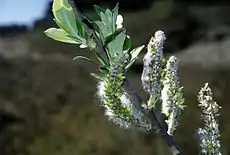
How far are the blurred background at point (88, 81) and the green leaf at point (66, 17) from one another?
1912 mm

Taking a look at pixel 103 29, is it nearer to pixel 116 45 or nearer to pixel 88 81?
pixel 116 45

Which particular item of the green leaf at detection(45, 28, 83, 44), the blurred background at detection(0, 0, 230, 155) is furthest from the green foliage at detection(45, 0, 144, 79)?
the blurred background at detection(0, 0, 230, 155)

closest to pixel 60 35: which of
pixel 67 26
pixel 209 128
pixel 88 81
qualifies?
pixel 67 26

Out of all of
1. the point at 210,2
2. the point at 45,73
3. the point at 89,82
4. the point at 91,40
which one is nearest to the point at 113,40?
the point at 91,40

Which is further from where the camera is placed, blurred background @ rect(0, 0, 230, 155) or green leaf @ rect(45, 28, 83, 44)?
blurred background @ rect(0, 0, 230, 155)

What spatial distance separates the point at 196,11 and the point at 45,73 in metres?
1.59

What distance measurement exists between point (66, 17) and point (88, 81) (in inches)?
120

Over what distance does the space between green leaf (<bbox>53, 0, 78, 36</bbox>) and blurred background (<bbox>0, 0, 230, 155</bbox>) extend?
75.3 inches

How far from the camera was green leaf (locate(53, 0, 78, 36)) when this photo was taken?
0.32 metres

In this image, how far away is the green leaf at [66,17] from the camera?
32cm

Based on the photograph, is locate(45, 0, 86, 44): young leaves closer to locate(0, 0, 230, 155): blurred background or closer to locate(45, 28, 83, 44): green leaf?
locate(45, 28, 83, 44): green leaf

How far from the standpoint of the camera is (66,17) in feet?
1.06

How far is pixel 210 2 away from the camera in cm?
450

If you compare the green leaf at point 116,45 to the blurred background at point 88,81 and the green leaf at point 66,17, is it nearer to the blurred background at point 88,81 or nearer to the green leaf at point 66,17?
the green leaf at point 66,17
